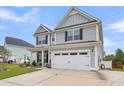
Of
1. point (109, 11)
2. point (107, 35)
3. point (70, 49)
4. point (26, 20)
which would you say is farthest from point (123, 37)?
point (26, 20)

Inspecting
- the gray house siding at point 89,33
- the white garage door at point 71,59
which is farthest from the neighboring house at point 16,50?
the gray house siding at point 89,33

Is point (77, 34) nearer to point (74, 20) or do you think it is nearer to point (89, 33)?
point (89, 33)

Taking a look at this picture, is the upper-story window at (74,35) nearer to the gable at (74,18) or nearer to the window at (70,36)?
the window at (70,36)

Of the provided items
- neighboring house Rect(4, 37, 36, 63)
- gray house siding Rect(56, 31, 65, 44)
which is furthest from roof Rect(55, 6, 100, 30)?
neighboring house Rect(4, 37, 36, 63)

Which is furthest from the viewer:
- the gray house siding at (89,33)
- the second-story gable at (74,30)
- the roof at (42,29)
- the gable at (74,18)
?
the roof at (42,29)

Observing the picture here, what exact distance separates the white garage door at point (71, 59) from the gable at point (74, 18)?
402 centimetres

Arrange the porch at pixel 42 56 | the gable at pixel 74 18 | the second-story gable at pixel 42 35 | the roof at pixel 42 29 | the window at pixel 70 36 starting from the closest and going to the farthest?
the gable at pixel 74 18 → the window at pixel 70 36 → the porch at pixel 42 56 → the second-story gable at pixel 42 35 → the roof at pixel 42 29

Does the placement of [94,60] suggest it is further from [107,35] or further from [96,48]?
[107,35]

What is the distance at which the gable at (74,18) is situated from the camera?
18.0 m

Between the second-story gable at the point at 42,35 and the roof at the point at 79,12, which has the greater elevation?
the roof at the point at 79,12

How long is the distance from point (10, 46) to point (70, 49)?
89.5 ft

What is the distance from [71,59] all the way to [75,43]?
Result: 201 cm

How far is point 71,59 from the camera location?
57.6 ft

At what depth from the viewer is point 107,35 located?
26422mm
